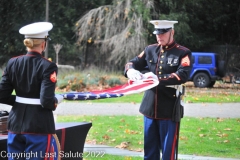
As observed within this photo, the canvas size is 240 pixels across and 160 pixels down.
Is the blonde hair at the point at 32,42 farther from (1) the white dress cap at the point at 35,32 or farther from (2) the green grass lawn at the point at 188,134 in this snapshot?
(2) the green grass lawn at the point at 188,134

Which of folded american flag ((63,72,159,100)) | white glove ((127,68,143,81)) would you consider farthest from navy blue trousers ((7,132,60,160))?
white glove ((127,68,143,81))

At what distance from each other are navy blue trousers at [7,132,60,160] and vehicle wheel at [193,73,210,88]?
2028 cm

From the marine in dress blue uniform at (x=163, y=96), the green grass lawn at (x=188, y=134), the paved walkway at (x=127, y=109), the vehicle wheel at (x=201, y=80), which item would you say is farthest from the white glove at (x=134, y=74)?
the vehicle wheel at (x=201, y=80)

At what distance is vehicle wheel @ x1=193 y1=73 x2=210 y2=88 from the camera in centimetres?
2453

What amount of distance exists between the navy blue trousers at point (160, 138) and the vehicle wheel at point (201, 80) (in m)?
18.9

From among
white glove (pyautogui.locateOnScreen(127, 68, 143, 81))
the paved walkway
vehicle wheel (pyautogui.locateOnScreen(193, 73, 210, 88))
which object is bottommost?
vehicle wheel (pyautogui.locateOnScreen(193, 73, 210, 88))

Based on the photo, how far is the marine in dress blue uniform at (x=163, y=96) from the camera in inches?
223

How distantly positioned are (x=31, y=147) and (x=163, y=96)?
5.87 feet

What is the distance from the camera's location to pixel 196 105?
1529 cm

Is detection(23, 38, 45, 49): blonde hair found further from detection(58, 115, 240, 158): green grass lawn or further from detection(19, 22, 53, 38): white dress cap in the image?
detection(58, 115, 240, 158): green grass lawn

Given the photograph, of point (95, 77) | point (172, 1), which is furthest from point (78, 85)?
point (172, 1)

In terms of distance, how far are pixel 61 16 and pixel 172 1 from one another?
28.6 feet

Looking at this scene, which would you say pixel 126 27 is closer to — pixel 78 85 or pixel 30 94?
pixel 78 85

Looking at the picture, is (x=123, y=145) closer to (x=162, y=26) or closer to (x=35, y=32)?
(x=162, y=26)
